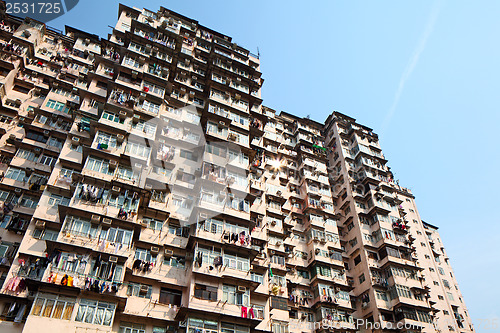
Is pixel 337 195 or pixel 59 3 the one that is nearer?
pixel 59 3

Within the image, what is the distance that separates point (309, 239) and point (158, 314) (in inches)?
759

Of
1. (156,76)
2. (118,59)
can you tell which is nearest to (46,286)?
(156,76)

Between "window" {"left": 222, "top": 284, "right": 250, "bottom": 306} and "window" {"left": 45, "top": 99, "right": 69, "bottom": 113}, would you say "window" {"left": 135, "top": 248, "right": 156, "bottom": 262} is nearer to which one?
"window" {"left": 222, "top": 284, "right": 250, "bottom": 306}

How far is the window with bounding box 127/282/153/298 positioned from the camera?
22.0m

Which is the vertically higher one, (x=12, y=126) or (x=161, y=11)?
(x=161, y=11)

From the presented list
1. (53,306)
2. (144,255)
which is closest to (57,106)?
(144,255)

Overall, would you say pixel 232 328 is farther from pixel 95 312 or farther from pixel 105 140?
pixel 105 140

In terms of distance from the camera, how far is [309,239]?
121 ft

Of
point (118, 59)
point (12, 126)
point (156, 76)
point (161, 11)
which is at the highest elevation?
point (161, 11)

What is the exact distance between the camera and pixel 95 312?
19156 mm

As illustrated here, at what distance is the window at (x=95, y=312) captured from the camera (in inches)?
738

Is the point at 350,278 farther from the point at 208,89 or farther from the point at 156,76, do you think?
the point at 156,76

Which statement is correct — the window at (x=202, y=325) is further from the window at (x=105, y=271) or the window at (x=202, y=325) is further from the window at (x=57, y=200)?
the window at (x=57, y=200)

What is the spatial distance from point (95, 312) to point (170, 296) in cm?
508
